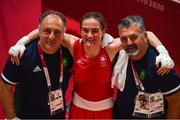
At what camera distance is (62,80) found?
2408 mm

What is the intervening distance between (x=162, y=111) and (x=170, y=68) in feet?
0.99

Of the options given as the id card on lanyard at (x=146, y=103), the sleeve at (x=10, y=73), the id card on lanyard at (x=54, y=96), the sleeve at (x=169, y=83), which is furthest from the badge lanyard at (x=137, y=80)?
the sleeve at (x=10, y=73)

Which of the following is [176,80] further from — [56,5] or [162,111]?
[56,5]

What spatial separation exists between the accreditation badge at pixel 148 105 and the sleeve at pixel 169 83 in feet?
0.21

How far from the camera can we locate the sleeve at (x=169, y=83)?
2.23 m

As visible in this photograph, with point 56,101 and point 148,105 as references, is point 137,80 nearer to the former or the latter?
point 148,105

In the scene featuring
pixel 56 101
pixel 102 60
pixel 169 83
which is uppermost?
pixel 102 60

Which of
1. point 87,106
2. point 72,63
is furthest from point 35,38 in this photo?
point 87,106

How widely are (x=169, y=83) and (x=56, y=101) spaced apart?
0.71 m

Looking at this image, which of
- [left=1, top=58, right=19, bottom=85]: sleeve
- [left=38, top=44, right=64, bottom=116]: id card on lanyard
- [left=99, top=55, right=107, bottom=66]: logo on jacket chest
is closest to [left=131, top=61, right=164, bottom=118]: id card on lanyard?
[left=99, top=55, right=107, bottom=66]: logo on jacket chest

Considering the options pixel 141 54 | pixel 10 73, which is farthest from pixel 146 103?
pixel 10 73

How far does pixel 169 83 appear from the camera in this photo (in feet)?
7.34

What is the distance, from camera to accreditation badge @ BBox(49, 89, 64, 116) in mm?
2369

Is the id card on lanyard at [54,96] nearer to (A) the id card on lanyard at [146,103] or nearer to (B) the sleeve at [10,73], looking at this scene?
(B) the sleeve at [10,73]
